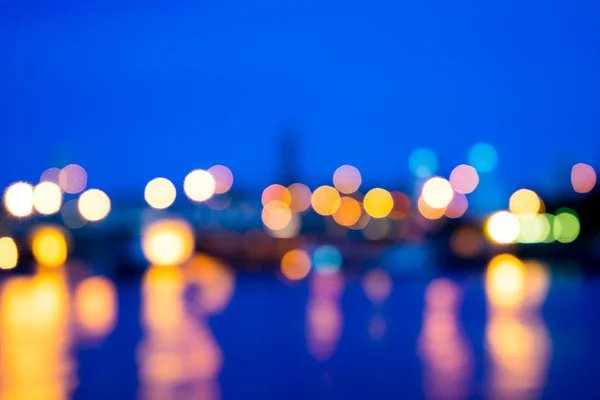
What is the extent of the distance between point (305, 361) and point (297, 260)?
42.5 ft

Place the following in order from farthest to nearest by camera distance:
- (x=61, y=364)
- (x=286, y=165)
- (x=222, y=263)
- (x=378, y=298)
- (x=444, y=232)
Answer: (x=286, y=165) → (x=444, y=232) → (x=222, y=263) → (x=378, y=298) → (x=61, y=364)

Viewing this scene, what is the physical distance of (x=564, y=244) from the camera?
66.0ft

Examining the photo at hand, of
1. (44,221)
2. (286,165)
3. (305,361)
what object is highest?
(286,165)

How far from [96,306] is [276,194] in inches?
1159

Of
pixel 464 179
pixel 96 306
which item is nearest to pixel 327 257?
pixel 96 306

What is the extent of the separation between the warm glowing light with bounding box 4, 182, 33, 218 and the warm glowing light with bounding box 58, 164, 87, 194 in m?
5.09

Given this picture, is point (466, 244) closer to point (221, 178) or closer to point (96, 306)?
point (221, 178)

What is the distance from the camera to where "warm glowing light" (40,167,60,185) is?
1645 centimetres

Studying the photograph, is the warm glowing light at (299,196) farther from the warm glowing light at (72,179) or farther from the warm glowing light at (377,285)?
the warm glowing light at (377,285)

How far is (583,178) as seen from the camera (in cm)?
3319

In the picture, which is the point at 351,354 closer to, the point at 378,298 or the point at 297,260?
the point at 378,298

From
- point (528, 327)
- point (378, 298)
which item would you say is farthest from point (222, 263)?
point (528, 327)

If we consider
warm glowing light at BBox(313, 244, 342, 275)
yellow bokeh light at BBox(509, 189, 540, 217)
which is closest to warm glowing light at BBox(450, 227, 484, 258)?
warm glowing light at BBox(313, 244, 342, 275)

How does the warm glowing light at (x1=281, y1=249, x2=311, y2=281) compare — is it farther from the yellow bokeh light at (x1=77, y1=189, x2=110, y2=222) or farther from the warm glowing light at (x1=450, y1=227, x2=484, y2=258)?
the yellow bokeh light at (x1=77, y1=189, x2=110, y2=222)
